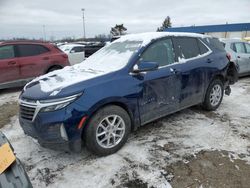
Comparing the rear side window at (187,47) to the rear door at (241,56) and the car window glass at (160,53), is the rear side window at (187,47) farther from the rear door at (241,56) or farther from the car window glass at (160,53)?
the rear door at (241,56)

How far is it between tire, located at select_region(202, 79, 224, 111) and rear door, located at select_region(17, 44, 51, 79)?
5.54m

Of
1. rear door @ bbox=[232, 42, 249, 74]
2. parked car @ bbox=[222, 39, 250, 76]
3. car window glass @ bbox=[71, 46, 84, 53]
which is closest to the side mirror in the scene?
parked car @ bbox=[222, 39, 250, 76]

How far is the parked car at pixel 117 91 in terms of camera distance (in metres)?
3.32

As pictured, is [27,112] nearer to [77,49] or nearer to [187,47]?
[187,47]

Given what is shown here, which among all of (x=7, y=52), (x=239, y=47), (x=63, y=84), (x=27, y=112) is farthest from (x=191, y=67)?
(x=7, y=52)

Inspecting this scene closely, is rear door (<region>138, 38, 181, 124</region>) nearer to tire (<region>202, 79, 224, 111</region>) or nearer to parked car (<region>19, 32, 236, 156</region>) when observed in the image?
parked car (<region>19, 32, 236, 156</region>)

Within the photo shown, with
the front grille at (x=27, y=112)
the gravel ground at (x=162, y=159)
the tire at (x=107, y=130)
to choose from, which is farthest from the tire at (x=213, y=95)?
the front grille at (x=27, y=112)

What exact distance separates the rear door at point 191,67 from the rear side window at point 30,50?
5495mm

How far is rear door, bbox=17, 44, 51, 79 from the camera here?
26.9ft

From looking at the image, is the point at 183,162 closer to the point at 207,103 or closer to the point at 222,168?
the point at 222,168

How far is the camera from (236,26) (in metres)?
41.9

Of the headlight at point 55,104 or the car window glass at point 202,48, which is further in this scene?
the car window glass at point 202,48

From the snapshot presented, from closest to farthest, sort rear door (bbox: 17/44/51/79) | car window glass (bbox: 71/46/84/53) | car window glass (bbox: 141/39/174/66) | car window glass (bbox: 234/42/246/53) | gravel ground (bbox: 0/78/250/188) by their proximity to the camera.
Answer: gravel ground (bbox: 0/78/250/188)
car window glass (bbox: 141/39/174/66)
rear door (bbox: 17/44/51/79)
car window glass (bbox: 234/42/246/53)
car window glass (bbox: 71/46/84/53)

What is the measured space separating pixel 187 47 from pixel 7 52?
5.82 meters
